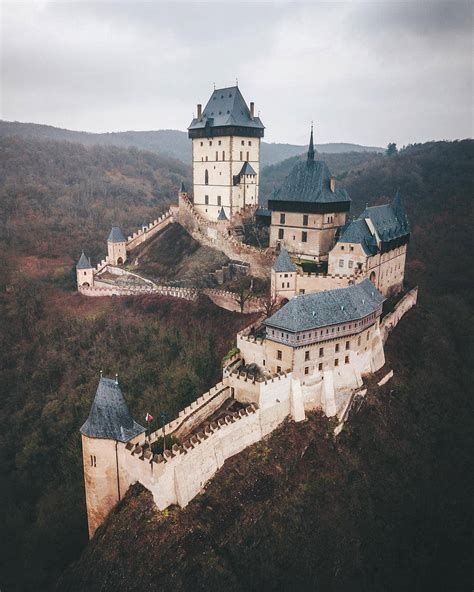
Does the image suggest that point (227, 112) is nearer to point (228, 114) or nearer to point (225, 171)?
point (228, 114)

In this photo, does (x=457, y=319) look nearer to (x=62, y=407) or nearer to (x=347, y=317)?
(x=347, y=317)

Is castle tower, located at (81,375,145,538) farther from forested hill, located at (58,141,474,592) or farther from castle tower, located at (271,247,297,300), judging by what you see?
castle tower, located at (271,247,297,300)

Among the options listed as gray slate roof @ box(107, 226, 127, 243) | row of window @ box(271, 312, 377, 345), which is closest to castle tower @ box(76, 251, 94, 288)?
gray slate roof @ box(107, 226, 127, 243)

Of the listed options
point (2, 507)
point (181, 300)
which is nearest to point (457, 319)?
point (181, 300)

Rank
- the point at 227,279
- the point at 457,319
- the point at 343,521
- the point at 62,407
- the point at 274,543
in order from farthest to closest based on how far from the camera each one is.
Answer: the point at 457,319, the point at 227,279, the point at 62,407, the point at 343,521, the point at 274,543

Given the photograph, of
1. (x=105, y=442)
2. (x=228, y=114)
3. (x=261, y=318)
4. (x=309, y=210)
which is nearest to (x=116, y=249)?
(x=228, y=114)

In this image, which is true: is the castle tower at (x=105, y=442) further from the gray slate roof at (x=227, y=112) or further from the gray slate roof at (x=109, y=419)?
the gray slate roof at (x=227, y=112)

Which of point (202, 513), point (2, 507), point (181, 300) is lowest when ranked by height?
point (2, 507)
